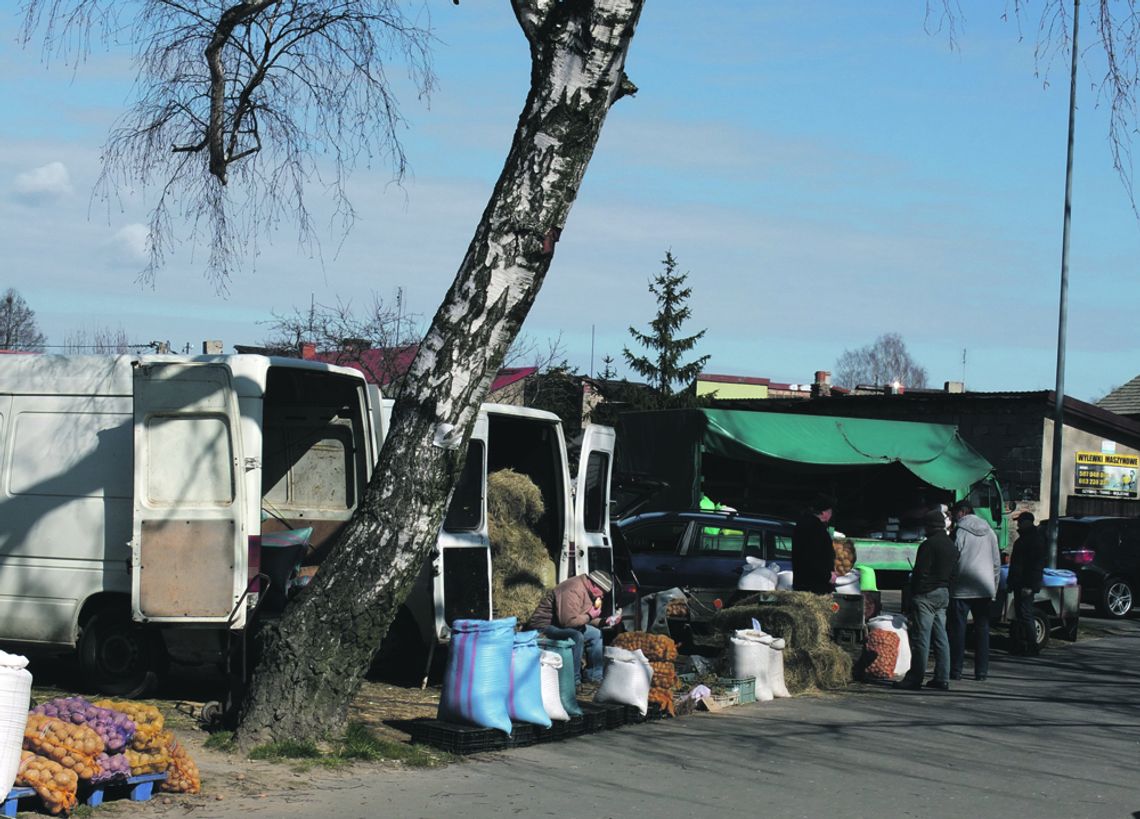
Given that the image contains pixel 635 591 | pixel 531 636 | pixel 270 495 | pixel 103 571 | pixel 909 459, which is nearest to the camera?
pixel 531 636

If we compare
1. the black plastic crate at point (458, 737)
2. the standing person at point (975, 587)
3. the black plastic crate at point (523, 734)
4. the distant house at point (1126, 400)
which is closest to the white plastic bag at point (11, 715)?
the black plastic crate at point (458, 737)

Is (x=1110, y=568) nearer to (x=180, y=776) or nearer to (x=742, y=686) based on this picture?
(x=742, y=686)

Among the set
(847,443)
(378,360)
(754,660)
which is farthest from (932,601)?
(378,360)

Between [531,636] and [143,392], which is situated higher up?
[143,392]

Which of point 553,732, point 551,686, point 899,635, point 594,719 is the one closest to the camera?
point 553,732

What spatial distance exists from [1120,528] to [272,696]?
18.7 m

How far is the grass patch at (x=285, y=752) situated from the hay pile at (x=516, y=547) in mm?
4627

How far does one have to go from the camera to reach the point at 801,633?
1265 centimetres

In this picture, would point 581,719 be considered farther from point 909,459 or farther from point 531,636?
point 909,459

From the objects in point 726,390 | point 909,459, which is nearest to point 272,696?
point 909,459

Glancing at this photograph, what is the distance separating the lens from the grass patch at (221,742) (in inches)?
328

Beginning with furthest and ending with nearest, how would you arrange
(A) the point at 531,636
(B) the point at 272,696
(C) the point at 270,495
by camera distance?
(C) the point at 270,495, (A) the point at 531,636, (B) the point at 272,696

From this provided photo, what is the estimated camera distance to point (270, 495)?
12.4 metres

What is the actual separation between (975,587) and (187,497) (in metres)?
8.11
